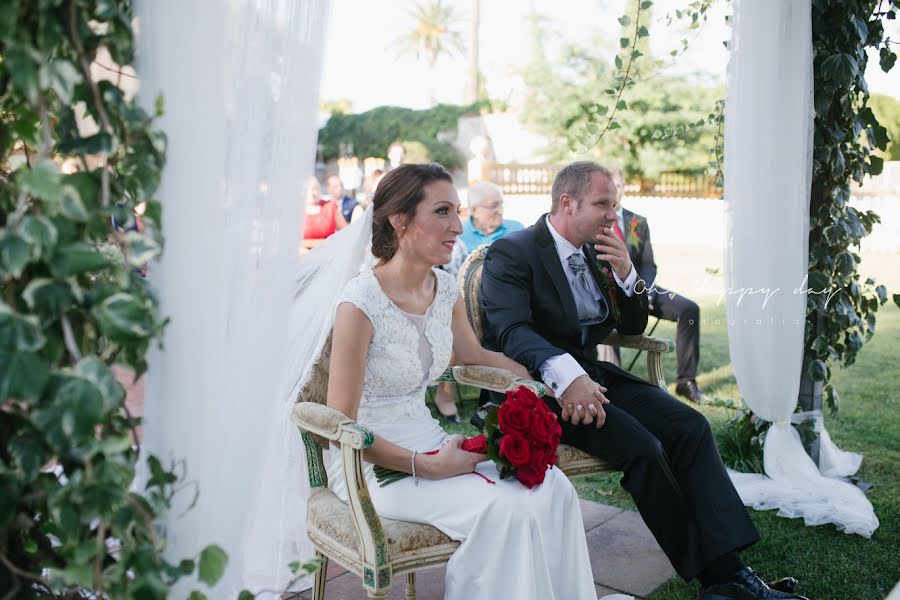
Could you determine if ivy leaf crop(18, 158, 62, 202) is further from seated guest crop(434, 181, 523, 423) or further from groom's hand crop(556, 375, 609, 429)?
seated guest crop(434, 181, 523, 423)

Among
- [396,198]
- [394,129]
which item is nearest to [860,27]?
[396,198]

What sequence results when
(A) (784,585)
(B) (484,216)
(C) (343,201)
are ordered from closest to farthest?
(A) (784,585) < (B) (484,216) < (C) (343,201)

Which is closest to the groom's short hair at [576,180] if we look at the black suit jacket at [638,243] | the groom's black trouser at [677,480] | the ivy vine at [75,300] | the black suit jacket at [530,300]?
the black suit jacket at [530,300]

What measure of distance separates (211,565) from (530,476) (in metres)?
1.09

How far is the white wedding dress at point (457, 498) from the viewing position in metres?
2.06

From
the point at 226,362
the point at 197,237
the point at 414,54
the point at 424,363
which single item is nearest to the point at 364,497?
the point at 424,363

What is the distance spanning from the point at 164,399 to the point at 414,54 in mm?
51511

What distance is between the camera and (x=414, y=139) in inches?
1120

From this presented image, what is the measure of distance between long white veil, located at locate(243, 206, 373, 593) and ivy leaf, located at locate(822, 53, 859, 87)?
6.94 ft

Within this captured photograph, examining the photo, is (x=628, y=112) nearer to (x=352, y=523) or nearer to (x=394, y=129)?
(x=394, y=129)

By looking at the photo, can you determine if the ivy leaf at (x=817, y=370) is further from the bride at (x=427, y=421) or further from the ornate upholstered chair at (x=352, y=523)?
the ornate upholstered chair at (x=352, y=523)

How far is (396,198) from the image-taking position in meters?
2.50

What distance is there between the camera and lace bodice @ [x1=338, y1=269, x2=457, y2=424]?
2363 millimetres

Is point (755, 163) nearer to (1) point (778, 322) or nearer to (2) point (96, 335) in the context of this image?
(1) point (778, 322)
